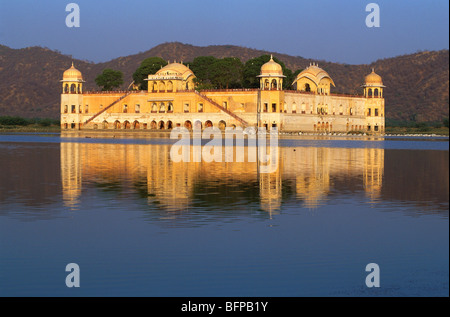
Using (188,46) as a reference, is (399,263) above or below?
below

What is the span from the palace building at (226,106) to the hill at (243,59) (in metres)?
23.9

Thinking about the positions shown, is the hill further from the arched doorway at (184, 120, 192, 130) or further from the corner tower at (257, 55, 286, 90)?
the arched doorway at (184, 120, 192, 130)

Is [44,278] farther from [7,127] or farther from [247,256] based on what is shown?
[7,127]

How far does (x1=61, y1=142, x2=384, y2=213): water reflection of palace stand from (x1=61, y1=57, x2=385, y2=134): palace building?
4879 centimetres

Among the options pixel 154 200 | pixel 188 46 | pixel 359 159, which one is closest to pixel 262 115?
pixel 359 159

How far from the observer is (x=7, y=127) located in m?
98.6

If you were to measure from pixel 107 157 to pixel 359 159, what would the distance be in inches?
→ 477

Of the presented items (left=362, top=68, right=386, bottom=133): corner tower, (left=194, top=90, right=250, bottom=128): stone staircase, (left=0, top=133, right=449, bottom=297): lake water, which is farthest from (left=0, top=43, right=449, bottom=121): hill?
(left=0, top=133, right=449, bottom=297): lake water

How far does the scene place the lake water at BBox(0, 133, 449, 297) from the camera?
10797mm

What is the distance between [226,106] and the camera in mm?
88312

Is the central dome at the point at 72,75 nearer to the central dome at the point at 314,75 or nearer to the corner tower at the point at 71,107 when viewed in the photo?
the corner tower at the point at 71,107
